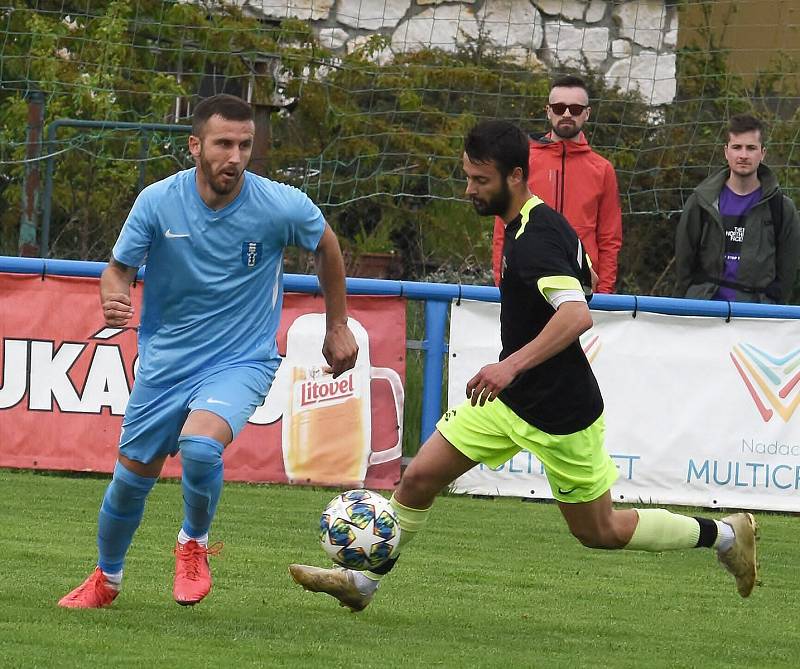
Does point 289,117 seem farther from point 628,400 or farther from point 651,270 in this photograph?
point 628,400

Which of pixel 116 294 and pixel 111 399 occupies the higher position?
pixel 116 294

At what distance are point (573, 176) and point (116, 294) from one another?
4.46 meters

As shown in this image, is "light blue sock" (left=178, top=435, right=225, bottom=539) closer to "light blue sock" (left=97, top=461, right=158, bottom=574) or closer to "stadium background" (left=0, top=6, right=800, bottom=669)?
"light blue sock" (left=97, top=461, right=158, bottom=574)

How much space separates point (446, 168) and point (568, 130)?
3.38m

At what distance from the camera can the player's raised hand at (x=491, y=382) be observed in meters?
5.53

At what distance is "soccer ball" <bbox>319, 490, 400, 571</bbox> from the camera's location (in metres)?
6.02

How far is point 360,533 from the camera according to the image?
6.04 meters

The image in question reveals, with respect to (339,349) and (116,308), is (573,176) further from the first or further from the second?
(116,308)

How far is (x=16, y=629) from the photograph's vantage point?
5.46 m

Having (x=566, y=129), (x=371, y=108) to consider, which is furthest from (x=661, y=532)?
(x=371, y=108)

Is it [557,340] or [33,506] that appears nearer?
[557,340]

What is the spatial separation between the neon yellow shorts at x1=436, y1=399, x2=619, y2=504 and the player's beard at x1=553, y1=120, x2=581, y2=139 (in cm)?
376

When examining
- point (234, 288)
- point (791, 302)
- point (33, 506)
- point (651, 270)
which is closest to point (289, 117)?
point (651, 270)

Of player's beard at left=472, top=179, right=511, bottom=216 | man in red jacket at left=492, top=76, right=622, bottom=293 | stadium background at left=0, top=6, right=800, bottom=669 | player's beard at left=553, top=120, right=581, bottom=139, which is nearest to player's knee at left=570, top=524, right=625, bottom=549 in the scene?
player's beard at left=472, top=179, right=511, bottom=216
